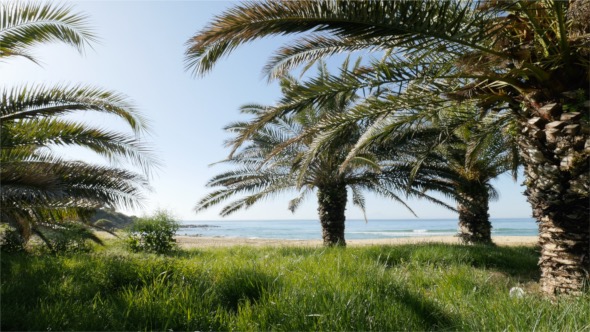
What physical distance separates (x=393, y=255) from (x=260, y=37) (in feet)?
16.0

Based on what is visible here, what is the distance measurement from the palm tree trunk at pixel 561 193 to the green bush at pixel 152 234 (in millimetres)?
9033

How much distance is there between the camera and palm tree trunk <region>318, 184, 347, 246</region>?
10.9 metres

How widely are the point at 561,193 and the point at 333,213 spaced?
267 inches

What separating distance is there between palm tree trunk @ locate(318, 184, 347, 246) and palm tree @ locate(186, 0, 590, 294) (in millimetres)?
5818

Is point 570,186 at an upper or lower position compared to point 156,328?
upper

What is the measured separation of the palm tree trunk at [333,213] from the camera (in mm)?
10891

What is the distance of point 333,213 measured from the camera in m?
10.9

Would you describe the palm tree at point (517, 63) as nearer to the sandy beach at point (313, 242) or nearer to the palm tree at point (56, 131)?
the palm tree at point (56, 131)

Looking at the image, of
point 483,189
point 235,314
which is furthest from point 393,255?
point 483,189

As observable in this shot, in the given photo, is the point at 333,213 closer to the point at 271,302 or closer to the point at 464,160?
the point at 464,160

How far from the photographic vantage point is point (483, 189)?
11688 mm

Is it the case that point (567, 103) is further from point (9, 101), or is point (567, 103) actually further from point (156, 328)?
point (9, 101)

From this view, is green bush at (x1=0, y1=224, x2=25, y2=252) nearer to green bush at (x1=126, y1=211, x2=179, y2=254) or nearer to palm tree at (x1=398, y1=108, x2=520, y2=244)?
green bush at (x1=126, y1=211, x2=179, y2=254)

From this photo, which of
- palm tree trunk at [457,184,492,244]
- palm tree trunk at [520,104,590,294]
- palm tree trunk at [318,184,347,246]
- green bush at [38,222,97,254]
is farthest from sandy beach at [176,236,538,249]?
palm tree trunk at [520,104,590,294]
